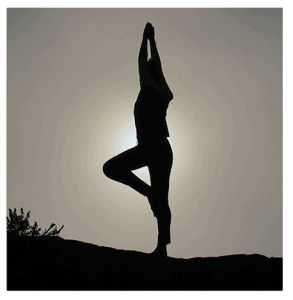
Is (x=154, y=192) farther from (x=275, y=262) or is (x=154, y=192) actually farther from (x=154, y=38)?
(x=154, y=38)

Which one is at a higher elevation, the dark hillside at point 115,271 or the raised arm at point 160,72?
the raised arm at point 160,72

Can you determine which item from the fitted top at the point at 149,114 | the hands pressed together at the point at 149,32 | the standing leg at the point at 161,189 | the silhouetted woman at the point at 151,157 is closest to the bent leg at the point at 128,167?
the silhouetted woman at the point at 151,157

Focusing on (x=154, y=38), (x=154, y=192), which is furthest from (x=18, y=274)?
(x=154, y=38)

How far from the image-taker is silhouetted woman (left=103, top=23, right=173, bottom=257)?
3691mm

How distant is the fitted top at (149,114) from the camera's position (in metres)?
3.77

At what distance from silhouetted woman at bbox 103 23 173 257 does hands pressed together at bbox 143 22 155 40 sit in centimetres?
20

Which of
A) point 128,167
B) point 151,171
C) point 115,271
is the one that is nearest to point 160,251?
point 115,271

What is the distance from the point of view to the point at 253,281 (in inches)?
127

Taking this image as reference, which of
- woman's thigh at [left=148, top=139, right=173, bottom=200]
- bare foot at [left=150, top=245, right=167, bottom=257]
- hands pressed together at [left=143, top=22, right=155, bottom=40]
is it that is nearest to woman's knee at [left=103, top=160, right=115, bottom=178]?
woman's thigh at [left=148, top=139, right=173, bottom=200]

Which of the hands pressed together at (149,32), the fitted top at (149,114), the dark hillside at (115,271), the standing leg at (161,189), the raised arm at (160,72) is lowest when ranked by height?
the dark hillside at (115,271)

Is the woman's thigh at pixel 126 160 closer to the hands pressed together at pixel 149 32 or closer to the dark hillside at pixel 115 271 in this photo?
the dark hillside at pixel 115 271

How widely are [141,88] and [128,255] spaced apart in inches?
77.3

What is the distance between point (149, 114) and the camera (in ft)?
12.5

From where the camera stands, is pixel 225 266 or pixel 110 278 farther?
pixel 225 266
